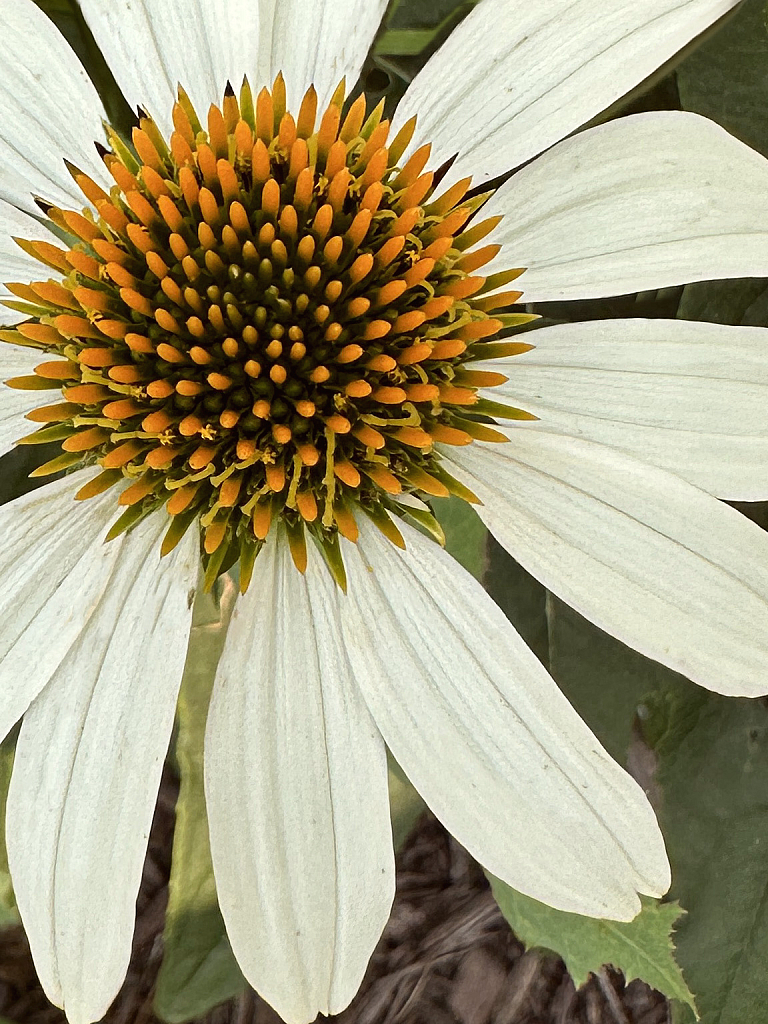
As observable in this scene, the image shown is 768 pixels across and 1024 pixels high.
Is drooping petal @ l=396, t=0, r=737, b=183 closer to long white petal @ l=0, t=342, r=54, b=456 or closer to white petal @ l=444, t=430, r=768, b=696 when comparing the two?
white petal @ l=444, t=430, r=768, b=696

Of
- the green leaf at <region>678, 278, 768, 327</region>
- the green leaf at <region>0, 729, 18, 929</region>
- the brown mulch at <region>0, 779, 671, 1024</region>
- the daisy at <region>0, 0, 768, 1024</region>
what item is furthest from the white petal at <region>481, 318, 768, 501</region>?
the brown mulch at <region>0, 779, 671, 1024</region>

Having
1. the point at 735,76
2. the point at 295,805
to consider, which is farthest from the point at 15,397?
the point at 735,76

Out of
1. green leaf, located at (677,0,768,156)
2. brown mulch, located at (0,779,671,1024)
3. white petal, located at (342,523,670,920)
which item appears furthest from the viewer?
brown mulch, located at (0,779,671,1024)

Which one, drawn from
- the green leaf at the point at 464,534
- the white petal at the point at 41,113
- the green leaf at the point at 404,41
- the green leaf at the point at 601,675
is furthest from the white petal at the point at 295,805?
the green leaf at the point at 404,41

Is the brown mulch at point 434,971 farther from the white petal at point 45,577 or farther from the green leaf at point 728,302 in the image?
the green leaf at point 728,302

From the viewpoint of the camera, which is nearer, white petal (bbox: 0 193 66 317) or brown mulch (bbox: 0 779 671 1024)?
white petal (bbox: 0 193 66 317)

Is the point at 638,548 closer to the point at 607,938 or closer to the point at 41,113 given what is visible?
the point at 607,938
